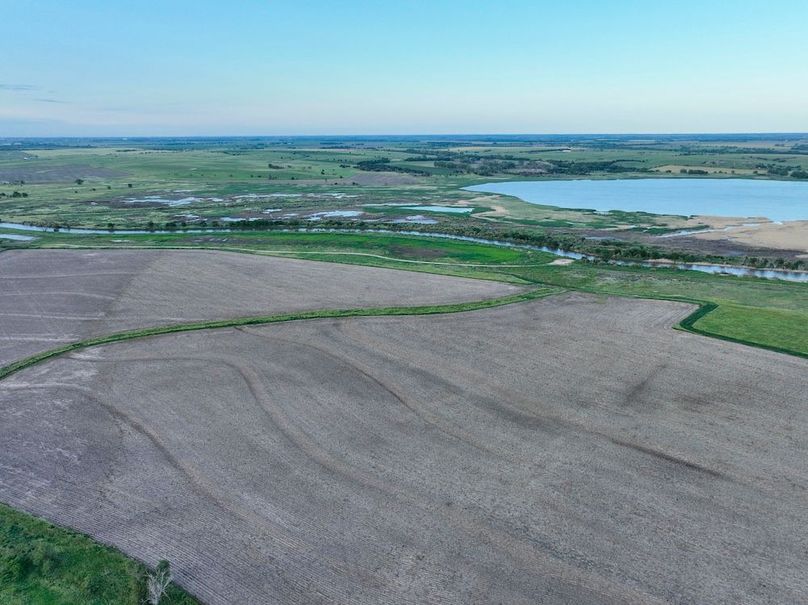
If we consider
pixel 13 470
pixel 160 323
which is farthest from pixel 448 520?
pixel 160 323

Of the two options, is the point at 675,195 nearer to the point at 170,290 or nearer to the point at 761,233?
the point at 761,233

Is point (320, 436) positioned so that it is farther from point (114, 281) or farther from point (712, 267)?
point (712, 267)

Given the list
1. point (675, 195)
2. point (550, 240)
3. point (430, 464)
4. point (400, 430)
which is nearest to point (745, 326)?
point (400, 430)

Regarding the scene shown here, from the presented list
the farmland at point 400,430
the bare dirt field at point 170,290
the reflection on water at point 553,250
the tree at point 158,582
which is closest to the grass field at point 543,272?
the farmland at point 400,430

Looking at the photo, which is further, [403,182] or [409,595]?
[403,182]

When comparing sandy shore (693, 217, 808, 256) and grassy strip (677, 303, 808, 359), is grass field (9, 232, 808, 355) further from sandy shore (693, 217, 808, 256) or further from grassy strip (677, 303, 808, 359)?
sandy shore (693, 217, 808, 256)

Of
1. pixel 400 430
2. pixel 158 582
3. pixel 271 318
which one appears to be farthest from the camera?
pixel 271 318

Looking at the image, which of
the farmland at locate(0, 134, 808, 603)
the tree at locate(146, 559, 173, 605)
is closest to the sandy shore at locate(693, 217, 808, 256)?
the farmland at locate(0, 134, 808, 603)
